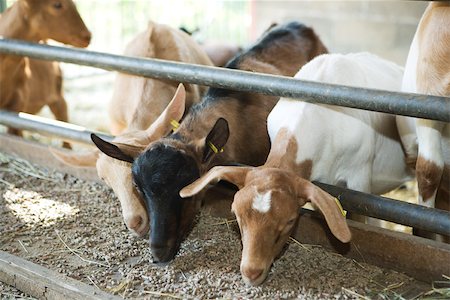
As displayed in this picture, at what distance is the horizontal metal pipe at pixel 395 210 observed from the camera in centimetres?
325

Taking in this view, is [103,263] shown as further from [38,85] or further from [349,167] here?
[38,85]

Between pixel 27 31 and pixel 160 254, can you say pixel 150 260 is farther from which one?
pixel 27 31

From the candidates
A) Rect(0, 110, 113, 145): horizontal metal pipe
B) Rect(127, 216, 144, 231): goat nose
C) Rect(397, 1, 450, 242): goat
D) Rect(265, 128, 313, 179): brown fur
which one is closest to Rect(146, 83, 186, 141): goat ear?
Rect(127, 216, 144, 231): goat nose

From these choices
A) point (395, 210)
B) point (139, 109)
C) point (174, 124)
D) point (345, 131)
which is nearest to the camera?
point (395, 210)

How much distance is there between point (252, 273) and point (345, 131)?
124cm

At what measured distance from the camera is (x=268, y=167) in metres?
3.32

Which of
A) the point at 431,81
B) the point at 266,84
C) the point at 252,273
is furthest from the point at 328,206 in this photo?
the point at 431,81

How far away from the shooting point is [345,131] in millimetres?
3865

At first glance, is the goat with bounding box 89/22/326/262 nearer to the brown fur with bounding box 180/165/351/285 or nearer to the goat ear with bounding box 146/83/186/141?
the goat ear with bounding box 146/83/186/141

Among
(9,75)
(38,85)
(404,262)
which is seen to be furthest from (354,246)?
(38,85)

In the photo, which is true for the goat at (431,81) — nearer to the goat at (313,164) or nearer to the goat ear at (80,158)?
the goat at (313,164)

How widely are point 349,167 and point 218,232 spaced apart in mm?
897

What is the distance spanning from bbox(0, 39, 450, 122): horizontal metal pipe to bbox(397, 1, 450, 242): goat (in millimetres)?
430

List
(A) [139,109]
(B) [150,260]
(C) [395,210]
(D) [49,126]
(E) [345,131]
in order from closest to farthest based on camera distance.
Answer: (C) [395,210]
(B) [150,260]
(E) [345,131]
(A) [139,109]
(D) [49,126]
